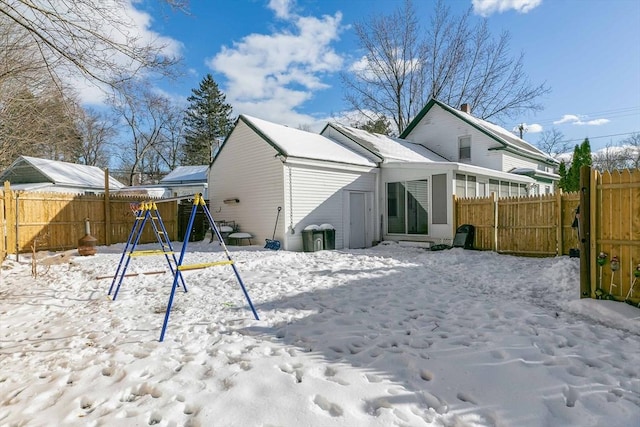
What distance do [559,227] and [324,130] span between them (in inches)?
434

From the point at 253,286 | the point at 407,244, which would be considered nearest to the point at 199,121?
the point at 407,244

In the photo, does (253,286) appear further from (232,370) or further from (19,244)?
(19,244)

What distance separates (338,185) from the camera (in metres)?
13.4

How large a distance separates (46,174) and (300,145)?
19.0 meters

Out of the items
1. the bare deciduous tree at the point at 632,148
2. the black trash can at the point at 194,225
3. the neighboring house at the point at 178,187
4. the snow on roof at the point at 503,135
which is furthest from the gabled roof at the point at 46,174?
the bare deciduous tree at the point at 632,148

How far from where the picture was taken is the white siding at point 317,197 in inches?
478

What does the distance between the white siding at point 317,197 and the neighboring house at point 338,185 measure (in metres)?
0.04

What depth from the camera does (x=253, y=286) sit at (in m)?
6.51

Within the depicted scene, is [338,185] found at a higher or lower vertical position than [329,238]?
higher

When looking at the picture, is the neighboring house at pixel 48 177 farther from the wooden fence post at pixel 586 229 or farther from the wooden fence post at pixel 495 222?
the wooden fence post at pixel 586 229

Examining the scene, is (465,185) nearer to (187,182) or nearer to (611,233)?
(611,233)

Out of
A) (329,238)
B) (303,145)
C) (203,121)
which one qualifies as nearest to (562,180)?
(329,238)

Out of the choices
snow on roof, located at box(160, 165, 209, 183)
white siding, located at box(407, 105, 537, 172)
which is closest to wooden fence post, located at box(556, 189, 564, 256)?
white siding, located at box(407, 105, 537, 172)

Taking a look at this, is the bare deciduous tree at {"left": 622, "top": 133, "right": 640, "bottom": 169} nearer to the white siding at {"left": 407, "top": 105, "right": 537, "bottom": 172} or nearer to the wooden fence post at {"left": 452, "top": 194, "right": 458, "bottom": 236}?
the white siding at {"left": 407, "top": 105, "right": 537, "bottom": 172}
